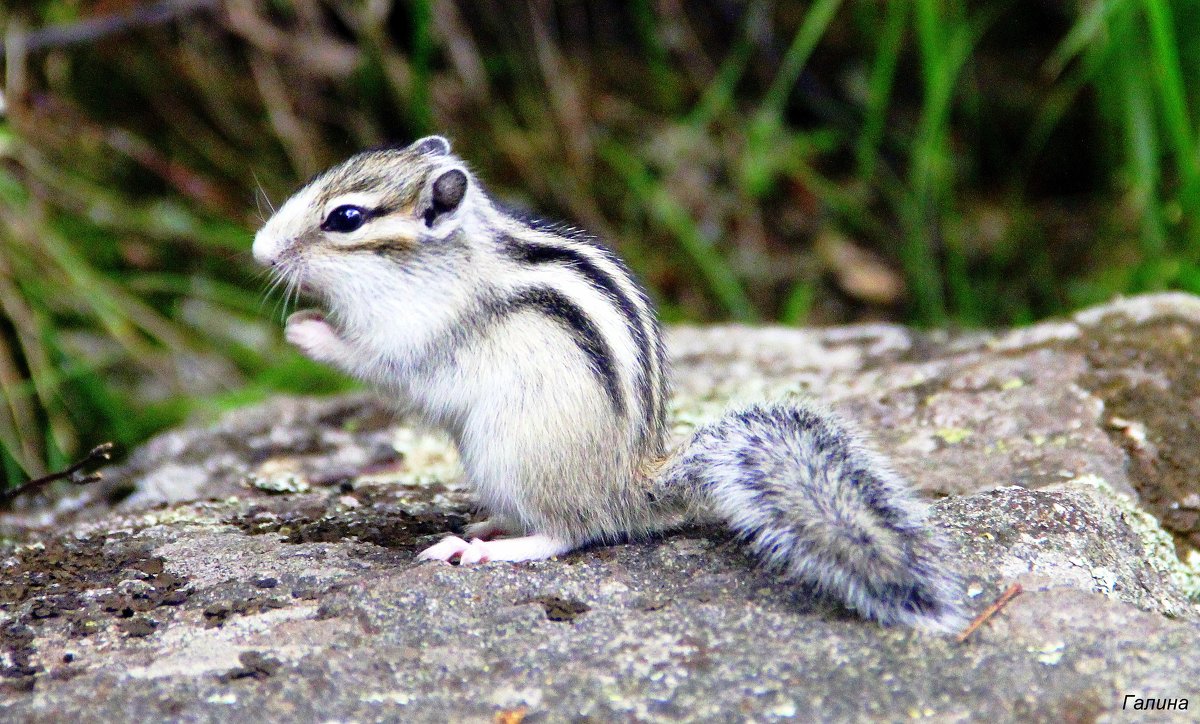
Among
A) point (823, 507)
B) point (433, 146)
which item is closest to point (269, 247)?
point (433, 146)

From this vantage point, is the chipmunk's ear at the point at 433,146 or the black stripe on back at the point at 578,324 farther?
the chipmunk's ear at the point at 433,146

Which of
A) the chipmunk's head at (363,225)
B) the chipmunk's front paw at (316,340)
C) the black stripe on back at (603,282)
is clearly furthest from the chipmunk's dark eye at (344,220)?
the black stripe on back at (603,282)

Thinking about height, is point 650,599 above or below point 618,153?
below

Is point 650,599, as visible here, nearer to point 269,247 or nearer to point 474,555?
point 474,555

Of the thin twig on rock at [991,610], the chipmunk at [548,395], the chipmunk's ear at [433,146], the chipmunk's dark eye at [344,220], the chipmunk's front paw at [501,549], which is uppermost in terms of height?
the chipmunk's ear at [433,146]

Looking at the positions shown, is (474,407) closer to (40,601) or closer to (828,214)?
(40,601)

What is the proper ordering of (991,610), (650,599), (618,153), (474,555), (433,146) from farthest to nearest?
(618,153)
(433,146)
(474,555)
(650,599)
(991,610)

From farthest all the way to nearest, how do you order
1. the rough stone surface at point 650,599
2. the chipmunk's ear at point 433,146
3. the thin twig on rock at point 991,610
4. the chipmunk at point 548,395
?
the chipmunk's ear at point 433,146
the chipmunk at point 548,395
the thin twig on rock at point 991,610
the rough stone surface at point 650,599

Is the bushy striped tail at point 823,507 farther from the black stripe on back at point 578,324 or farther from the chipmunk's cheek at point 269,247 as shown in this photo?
the chipmunk's cheek at point 269,247
